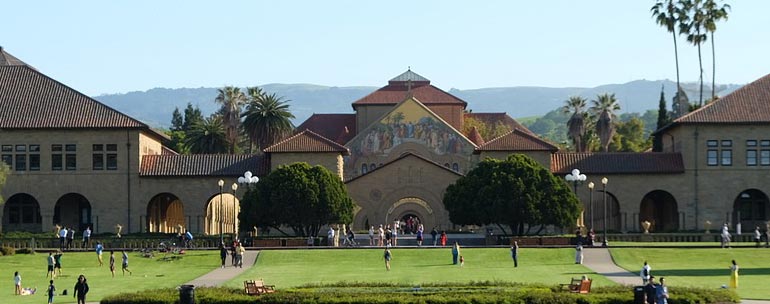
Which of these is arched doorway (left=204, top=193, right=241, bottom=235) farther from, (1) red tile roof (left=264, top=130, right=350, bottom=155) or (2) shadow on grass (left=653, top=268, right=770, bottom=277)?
(2) shadow on grass (left=653, top=268, right=770, bottom=277)

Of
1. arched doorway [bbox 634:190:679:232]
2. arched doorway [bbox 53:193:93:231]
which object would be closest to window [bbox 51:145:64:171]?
arched doorway [bbox 53:193:93:231]

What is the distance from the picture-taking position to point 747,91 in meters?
88.4

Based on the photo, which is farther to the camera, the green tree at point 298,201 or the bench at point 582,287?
the green tree at point 298,201

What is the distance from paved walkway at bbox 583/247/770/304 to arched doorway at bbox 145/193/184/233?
2985 cm

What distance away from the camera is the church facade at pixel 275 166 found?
86375 millimetres

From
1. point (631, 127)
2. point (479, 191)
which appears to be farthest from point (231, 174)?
point (631, 127)

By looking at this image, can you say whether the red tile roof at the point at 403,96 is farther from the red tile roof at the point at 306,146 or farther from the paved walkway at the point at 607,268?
the paved walkway at the point at 607,268

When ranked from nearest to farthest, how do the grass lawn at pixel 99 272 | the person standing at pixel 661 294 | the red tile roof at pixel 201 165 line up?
the person standing at pixel 661 294, the grass lawn at pixel 99 272, the red tile roof at pixel 201 165

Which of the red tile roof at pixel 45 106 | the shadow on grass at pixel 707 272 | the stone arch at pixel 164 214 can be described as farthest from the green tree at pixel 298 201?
the shadow on grass at pixel 707 272

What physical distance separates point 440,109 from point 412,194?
103ft

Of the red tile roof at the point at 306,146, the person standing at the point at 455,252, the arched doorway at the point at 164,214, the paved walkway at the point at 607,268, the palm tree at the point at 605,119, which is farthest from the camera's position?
the palm tree at the point at 605,119

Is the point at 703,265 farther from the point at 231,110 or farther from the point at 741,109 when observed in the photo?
the point at 231,110

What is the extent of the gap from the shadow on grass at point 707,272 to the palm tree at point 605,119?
2529 inches

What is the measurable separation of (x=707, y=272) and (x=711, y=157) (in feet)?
102
